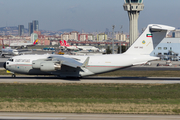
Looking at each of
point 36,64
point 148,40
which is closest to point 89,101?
point 36,64

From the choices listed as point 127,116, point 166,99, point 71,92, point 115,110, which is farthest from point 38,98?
point 166,99

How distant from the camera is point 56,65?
33.7 meters

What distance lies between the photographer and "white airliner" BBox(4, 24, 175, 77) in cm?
3475

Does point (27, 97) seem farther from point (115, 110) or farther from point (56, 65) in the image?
point (56, 65)

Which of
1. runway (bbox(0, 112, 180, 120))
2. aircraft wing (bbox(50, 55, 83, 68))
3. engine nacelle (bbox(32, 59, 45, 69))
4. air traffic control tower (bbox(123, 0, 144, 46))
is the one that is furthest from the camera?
air traffic control tower (bbox(123, 0, 144, 46))

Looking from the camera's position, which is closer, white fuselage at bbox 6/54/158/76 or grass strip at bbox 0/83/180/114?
grass strip at bbox 0/83/180/114

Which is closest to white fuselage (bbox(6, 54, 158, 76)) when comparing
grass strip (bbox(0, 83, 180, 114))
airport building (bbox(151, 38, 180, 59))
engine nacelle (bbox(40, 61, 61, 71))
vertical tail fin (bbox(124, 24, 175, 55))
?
vertical tail fin (bbox(124, 24, 175, 55))

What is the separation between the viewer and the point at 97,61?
35.2 m

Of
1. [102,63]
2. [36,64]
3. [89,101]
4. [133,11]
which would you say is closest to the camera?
[89,101]

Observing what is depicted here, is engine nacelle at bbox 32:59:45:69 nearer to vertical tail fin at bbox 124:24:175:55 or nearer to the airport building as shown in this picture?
vertical tail fin at bbox 124:24:175:55

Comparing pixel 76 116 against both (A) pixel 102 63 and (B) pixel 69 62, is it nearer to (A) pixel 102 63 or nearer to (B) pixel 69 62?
(B) pixel 69 62

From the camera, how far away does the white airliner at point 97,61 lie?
34.8 m

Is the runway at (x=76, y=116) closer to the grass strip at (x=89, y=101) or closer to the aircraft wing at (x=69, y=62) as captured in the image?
the grass strip at (x=89, y=101)

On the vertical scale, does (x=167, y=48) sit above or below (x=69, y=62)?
above
